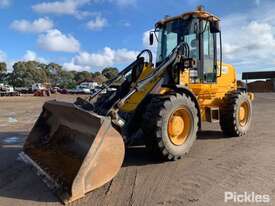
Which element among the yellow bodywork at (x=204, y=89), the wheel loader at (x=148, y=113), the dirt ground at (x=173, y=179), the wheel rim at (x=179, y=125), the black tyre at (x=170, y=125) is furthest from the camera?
the yellow bodywork at (x=204, y=89)

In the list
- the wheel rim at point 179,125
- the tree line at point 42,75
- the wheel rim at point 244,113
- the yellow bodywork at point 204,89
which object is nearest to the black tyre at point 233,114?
the wheel rim at point 244,113

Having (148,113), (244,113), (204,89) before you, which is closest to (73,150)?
(148,113)

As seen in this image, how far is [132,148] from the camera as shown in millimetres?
7699

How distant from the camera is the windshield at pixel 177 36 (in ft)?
27.5

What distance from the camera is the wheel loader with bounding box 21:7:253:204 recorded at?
16.4 feet

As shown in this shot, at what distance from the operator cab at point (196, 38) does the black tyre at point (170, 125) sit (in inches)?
59.7

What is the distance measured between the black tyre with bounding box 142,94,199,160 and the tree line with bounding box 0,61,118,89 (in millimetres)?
68989

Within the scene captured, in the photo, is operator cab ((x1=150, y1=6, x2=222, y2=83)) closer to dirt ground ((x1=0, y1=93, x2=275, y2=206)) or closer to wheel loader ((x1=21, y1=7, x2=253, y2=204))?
wheel loader ((x1=21, y1=7, x2=253, y2=204))

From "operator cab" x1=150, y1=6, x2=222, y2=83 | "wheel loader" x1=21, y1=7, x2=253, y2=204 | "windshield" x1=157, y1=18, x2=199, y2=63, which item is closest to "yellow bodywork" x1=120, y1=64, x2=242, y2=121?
"wheel loader" x1=21, y1=7, x2=253, y2=204

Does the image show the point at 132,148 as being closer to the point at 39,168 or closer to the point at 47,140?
the point at 47,140

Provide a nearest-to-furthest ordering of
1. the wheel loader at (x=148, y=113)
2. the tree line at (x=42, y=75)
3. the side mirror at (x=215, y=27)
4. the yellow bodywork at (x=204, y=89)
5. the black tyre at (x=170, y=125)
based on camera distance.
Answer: the wheel loader at (x=148, y=113) → the black tyre at (x=170, y=125) → the yellow bodywork at (x=204, y=89) → the side mirror at (x=215, y=27) → the tree line at (x=42, y=75)

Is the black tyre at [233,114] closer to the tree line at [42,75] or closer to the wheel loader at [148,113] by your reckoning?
the wheel loader at [148,113]

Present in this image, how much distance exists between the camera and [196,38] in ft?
27.6

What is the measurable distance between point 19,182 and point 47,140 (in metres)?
1.56
